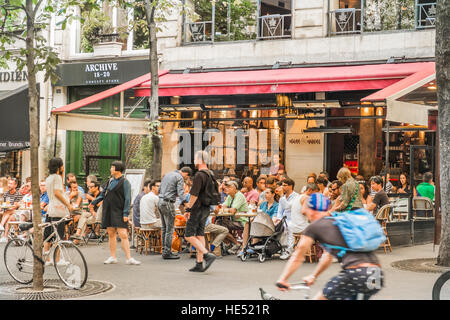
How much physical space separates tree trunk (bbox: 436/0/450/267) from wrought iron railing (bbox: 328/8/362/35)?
6719 mm

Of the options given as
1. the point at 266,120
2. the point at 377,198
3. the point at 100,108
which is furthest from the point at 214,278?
the point at 100,108

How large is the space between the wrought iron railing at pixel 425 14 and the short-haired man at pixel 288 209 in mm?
6840

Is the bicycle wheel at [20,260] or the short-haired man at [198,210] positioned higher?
the short-haired man at [198,210]

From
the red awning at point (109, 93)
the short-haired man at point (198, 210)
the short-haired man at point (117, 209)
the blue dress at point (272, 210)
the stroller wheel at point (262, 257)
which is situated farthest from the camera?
the red awning at point (109, 93)

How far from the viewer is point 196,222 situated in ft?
35.2

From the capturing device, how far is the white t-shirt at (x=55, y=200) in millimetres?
10211

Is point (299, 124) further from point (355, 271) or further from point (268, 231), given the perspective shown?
point (355, 271)

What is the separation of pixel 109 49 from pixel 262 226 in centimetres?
1052

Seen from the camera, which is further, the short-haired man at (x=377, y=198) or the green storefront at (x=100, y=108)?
the green storefront at (x=100, y=108)

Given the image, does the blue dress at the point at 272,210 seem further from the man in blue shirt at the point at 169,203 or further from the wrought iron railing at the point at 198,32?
the wrought iron railing at the point at 198,32

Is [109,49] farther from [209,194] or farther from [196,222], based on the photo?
[196,222]

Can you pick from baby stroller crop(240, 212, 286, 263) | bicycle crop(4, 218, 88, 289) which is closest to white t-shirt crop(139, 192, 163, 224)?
baby stroller crop(240, 212, 286, 263)

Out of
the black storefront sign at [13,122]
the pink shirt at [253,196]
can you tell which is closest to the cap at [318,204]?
the pink shirt at [253,196]

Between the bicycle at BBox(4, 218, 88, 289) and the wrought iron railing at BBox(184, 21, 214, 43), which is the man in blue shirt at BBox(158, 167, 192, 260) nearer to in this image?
the bicycle at BBox(4, 218, 88, 289)
